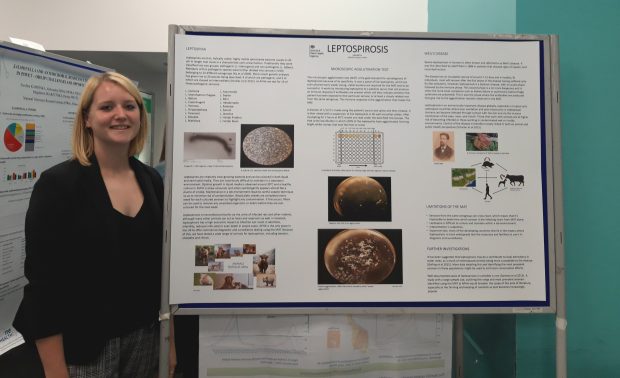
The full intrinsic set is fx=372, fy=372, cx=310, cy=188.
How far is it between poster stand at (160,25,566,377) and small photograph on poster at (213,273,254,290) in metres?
0.05

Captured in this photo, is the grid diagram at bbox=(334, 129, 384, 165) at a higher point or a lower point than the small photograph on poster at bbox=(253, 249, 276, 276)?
higher

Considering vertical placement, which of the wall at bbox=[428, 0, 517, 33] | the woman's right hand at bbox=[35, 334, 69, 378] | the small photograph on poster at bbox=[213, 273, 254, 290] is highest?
the wall at bbox=[428, 0, 517, 33]

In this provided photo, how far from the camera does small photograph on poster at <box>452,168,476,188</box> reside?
4.32ft

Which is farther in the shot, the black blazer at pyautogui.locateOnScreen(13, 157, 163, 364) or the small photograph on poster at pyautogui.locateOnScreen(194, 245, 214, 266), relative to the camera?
the small photograph on poster at pyautogui.locateOnScreen(194, 245, 214, 266)

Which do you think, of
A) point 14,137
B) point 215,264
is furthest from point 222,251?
point 14,137

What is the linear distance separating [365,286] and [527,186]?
67 centimetres

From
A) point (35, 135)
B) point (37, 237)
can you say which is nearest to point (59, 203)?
point (37, 237)

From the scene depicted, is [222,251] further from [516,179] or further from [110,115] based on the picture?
[516,179]

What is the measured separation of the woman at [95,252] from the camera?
1108 mm

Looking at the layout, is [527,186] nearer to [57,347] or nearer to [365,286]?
[365,286]

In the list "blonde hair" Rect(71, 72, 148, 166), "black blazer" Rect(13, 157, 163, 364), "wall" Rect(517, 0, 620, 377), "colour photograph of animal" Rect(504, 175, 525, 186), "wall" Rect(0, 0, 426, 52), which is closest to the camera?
"black blazer" Rect(13, 157, 163, 364)

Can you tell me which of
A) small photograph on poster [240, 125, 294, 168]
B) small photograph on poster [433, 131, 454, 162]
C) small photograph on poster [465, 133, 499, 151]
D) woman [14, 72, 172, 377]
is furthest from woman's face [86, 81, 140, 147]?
small photograph on poster [465, 133, 499, 151]

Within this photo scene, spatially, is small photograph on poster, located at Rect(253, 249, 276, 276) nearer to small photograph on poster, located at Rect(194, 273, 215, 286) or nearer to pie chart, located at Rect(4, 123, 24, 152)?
small photograph on poster, located at Rect(194, 273, 215, 286)

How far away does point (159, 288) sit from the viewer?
1.34 metres
